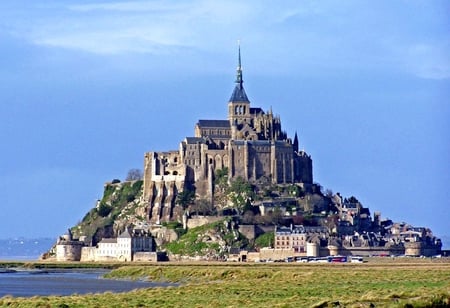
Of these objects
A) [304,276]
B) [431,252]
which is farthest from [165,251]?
[304,276]

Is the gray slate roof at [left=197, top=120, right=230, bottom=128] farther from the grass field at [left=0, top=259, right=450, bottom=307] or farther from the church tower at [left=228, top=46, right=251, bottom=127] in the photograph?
the grass field at [left=0, top=259, right=450, bottom=307]

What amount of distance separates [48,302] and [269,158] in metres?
77.4

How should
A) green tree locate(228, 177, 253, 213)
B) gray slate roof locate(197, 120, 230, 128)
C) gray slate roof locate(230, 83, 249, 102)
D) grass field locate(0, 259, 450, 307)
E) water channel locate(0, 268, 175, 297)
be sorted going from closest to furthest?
grass field locate(0, 259, 450, 307), water channel locate(0, 268, 175, 297), green tree locate(228, 177, 253, 213), gray slate roof locate(197, 120, 230, 128), gray slate roof locate(230, 83, 249, 102)

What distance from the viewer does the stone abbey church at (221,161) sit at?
120500mm

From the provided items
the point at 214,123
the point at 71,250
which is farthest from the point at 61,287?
the point at 214,123

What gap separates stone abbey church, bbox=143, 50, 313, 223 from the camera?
120500mm

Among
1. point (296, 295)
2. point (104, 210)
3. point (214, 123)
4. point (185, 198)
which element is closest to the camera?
point (296, 295)

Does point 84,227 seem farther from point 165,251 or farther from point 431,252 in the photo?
point 431,252

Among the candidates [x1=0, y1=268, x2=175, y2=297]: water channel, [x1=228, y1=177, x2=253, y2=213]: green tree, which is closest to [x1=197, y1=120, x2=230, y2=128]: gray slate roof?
[x1=228, y1=177, x2=253, y2=213]: green tree

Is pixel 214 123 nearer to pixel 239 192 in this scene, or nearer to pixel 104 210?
pixel 239 192

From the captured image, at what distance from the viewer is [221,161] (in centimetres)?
12156

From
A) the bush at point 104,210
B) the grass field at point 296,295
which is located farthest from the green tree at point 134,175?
the grass field at point 296,295

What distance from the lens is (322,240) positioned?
112 meters

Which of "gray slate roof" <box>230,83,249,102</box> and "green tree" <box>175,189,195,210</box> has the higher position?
"gray slate roof" <box>230,83,249,102</box>
